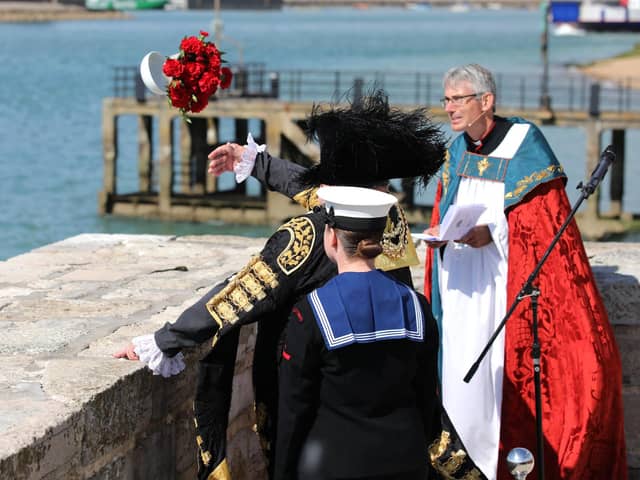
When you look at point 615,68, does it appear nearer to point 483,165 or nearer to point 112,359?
point 483,165

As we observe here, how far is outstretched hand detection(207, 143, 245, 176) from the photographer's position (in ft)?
15.6

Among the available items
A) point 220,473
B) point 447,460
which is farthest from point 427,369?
point 220,473

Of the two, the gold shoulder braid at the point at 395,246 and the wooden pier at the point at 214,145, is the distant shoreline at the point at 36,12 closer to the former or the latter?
the wooden pier at the point at 214,145

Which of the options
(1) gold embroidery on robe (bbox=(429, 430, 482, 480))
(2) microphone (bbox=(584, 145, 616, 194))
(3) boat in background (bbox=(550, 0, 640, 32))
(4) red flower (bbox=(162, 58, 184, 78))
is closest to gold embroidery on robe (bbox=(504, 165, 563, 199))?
(2) microphone (bbox=(584, 145, 616, 194))

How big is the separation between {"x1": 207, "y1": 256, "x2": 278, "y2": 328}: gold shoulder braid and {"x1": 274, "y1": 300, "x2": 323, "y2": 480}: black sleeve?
37cm

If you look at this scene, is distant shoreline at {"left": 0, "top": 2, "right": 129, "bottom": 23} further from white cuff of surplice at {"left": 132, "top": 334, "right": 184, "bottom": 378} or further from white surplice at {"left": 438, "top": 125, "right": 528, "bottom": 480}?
white cuff of surplice at {"left": 132, "top": 334, "right": 184, "bottom": 378}

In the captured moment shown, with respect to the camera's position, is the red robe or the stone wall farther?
the red robe

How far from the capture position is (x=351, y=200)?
3.62m

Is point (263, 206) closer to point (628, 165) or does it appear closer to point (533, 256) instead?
point (628, 165)

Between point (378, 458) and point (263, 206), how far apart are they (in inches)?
999

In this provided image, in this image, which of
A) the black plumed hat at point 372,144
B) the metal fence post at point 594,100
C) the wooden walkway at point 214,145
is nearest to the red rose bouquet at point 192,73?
the black plumed hat at point 372,144

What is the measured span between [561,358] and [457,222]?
65cm

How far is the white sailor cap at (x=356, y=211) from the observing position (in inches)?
140

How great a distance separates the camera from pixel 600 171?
470 cm
